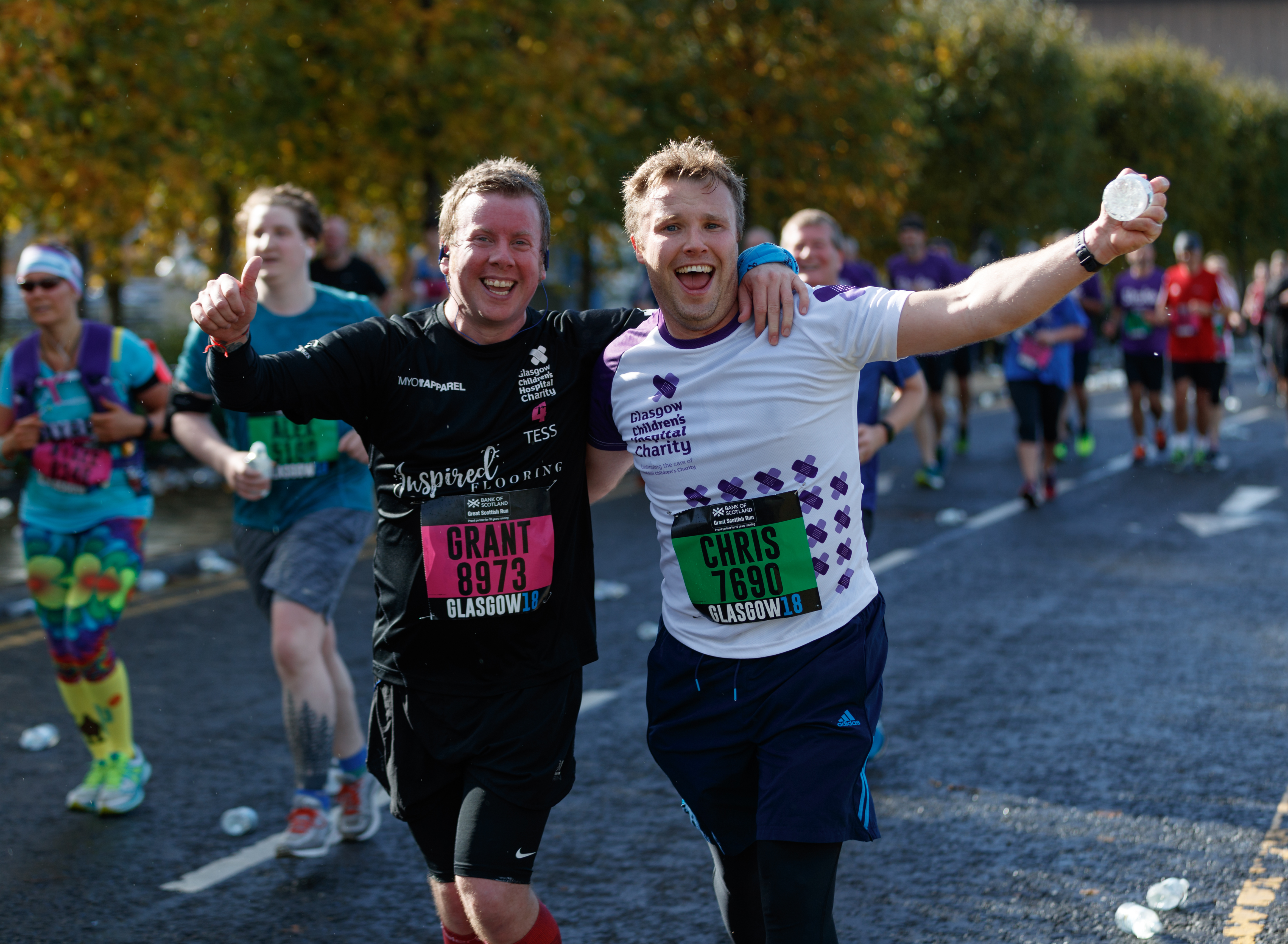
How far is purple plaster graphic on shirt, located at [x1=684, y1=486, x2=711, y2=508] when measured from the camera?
313 centimetres

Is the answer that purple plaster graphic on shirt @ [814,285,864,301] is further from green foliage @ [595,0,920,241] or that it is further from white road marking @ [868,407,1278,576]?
green foliage @ [595,0,920,241]

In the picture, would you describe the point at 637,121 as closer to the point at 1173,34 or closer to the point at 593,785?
the point at 593,785

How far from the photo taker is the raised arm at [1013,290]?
2680mm

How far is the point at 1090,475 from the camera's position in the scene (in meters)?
14.0

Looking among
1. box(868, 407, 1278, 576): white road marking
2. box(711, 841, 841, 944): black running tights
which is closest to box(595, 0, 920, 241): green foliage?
box(868, 407, 1278, 576): white road marking

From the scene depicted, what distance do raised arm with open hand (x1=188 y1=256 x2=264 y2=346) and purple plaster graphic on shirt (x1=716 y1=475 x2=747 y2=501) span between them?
106 cm

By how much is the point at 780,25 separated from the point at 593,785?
17.3 metres

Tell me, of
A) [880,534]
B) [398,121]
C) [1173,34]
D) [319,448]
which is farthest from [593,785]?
[1173,34]

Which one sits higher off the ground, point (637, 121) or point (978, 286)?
point (637, 121)

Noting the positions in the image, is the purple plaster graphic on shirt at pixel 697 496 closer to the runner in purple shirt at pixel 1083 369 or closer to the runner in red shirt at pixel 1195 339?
the runner in purple shirt at pixel 1083 369

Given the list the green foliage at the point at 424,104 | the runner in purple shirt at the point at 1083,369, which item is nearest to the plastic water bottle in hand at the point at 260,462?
the green foliage at the point at 424,104

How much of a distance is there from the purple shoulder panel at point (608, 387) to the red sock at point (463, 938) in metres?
1.17

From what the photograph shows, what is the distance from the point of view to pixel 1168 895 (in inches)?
163

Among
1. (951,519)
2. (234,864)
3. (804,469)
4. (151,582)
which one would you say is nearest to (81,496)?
(234,864)
